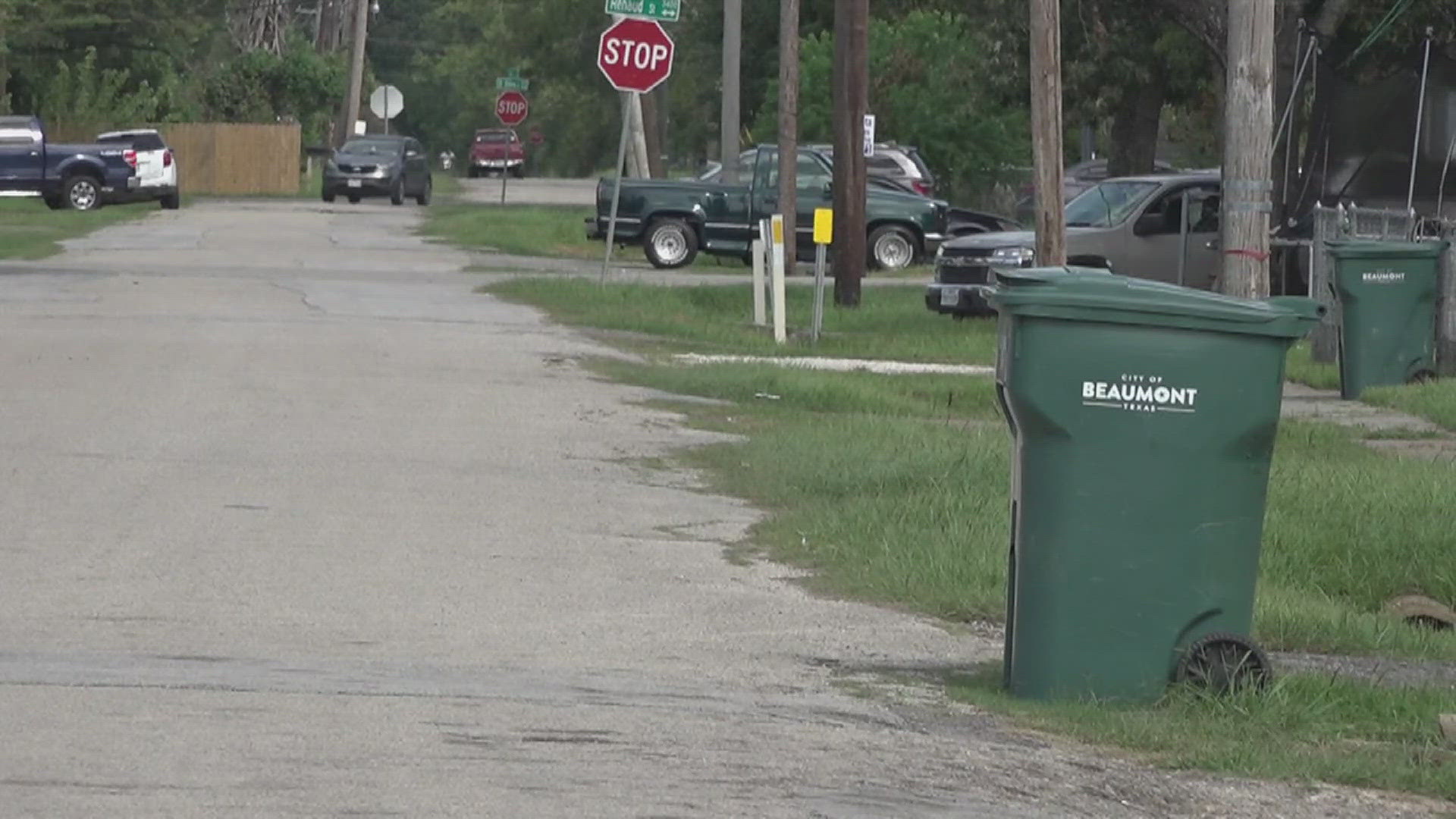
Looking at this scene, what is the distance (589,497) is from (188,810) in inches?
268

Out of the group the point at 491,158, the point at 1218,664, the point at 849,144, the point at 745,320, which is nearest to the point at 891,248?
the point at 849,144

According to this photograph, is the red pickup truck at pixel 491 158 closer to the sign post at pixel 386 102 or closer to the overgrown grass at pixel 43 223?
the sign post at pixel 386 102

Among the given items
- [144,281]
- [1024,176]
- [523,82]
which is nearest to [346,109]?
[523,82]

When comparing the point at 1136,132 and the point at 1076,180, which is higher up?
the point at 1136,132

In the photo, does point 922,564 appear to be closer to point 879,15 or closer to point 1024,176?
point 1024,176

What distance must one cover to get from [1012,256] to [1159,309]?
17.4 meters

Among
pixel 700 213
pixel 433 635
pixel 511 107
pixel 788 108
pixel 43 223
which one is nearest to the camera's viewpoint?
pixel 433 635

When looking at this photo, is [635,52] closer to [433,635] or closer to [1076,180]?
[1076,180]

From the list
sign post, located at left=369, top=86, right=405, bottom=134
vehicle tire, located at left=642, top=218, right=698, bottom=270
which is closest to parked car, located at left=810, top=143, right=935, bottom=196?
vehicle tire, located at left=642, top=218, right=698, bottom=270

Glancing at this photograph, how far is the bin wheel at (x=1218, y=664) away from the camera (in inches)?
312

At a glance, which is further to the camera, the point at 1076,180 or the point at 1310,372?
the point at 1076,180

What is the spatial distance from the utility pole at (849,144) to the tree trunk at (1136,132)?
13790mm

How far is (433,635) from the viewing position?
8.80 metres

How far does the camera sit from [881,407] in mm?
17547
